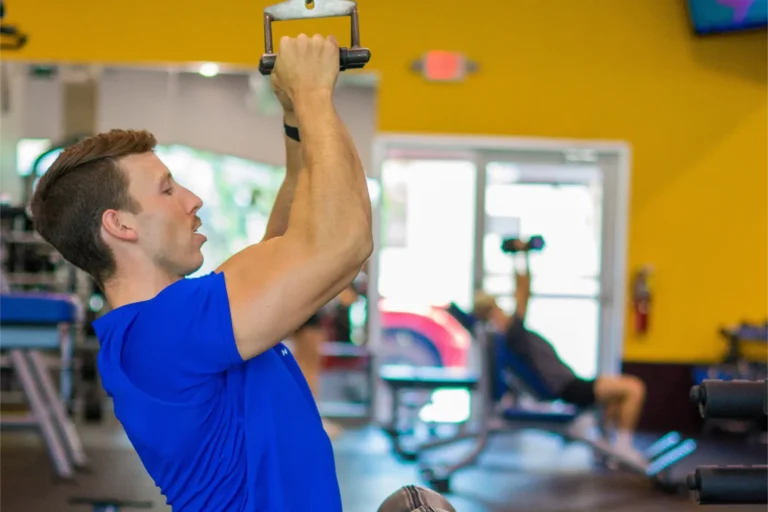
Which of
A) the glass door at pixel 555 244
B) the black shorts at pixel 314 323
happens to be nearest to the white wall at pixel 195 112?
the glass door at pixel 555 244

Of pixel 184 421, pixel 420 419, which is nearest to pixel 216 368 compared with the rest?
pixel 184 421

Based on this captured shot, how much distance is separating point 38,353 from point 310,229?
11.2ft

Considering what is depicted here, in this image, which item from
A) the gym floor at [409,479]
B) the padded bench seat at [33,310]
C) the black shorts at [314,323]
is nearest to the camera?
the padded bench seat at [33,310]

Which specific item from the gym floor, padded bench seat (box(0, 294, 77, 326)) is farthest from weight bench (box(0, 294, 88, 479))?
the gym floor

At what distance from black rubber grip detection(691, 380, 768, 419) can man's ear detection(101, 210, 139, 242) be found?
2.49 feet

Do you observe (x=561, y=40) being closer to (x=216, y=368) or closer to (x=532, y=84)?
(x=532, y=84)

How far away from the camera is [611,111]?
659 centimetres

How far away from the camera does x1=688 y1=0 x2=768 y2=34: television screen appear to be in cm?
602

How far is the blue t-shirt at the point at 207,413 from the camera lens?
110 cm

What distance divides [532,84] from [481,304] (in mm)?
2006

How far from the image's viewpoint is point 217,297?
3.53 ft

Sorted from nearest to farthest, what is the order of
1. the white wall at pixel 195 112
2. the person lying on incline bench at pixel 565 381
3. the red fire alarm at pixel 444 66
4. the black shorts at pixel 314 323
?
the person lying on incline bench at pixel 565 381 → the black shorts at pixel 314 323 → the white wall at pixel 195 112 → the red fire alarm at pixel 444 66

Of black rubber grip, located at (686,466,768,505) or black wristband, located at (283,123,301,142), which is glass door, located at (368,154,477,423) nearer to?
black wristband, located at (283,123,301,142)

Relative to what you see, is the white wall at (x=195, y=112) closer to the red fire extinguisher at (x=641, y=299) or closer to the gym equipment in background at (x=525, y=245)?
the gym equipment in background at (x=525, y=245)
